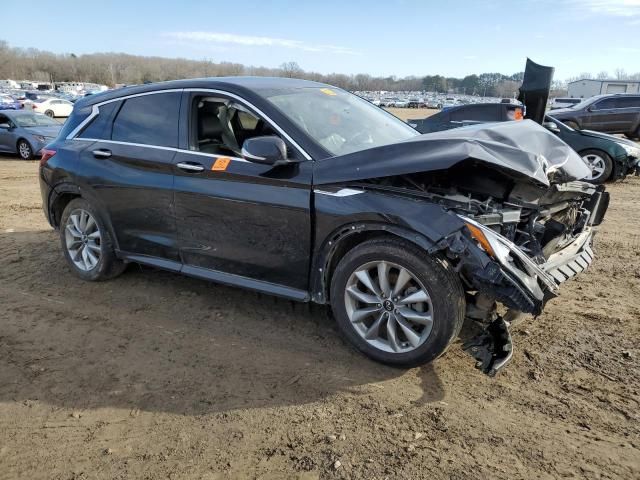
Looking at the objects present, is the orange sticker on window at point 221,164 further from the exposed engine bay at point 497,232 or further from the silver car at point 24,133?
the silver car at point 24,133

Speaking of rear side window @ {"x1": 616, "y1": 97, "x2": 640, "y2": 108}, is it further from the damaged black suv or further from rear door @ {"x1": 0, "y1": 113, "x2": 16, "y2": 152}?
rear door @ {"x1": 0, "y1": 113, "x2": 16, "y2": 152}

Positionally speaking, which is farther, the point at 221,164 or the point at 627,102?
the point at 627,102

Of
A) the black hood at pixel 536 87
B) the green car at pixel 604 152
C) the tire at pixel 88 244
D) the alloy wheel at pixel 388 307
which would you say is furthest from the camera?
the green car at pixel 604 152

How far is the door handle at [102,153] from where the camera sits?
4.68 meters

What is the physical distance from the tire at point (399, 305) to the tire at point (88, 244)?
2.51m

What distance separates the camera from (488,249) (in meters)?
2.98

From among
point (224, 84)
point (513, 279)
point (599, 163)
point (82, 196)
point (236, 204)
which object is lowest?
point (599, 163)

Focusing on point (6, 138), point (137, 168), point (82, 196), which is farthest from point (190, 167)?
point (6, 138)

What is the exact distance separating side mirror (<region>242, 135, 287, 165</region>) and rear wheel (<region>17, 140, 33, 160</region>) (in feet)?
44.6

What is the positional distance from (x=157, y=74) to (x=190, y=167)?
13881 centimetres

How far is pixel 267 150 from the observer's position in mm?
3496

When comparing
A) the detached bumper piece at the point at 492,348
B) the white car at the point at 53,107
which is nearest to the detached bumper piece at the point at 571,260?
the detached bumper piece at the point at 492,348

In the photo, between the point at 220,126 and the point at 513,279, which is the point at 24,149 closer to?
the point at 220,126

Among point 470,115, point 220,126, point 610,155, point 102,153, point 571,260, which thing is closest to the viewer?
point 571,260
